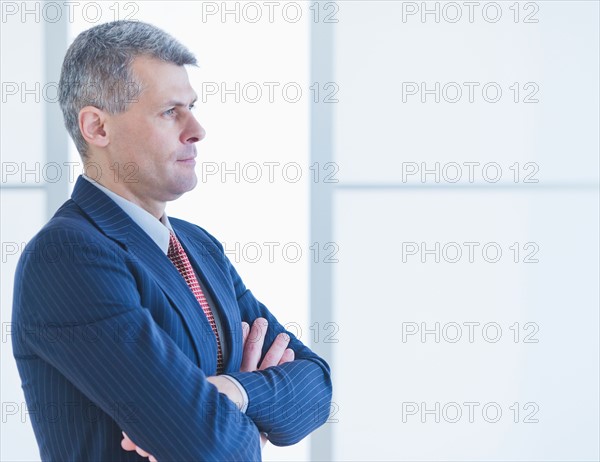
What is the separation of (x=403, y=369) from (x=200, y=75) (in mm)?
1438

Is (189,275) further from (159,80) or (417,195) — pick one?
(417,195)

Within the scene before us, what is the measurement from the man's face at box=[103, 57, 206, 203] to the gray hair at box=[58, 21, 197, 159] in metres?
0.02

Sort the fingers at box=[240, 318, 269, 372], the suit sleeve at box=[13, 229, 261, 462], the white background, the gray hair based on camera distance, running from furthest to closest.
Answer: the white background < the fingers at box=[240, 318, 269, 372] < the gray hair < the suit sleeve at box=[13, 229, 261, 462]

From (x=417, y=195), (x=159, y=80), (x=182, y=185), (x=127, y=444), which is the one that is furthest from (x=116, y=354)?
(x=417, y=195)

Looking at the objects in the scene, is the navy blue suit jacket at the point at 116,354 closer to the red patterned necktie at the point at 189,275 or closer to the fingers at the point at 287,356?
the red patterned necktie at the point at 189,275

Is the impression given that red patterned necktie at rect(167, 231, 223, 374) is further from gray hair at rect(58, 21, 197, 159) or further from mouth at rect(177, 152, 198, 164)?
gray hair at rect(58, 21, 197, 159)

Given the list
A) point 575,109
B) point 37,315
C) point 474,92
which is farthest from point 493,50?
point 37,315

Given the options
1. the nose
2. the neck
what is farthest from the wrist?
the nose

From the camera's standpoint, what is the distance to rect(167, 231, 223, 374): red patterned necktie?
1.56 m

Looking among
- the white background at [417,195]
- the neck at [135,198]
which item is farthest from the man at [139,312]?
the white background at [417,195]

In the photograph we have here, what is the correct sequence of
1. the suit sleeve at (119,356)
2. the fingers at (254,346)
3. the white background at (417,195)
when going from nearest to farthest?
the suit sleeve at (119,356) < the fingers at (254,346) < the white background at (417,195)

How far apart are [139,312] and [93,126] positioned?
18.4 inches

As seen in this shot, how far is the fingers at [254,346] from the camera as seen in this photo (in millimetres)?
1665

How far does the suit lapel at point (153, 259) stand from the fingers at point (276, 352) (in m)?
0.19
